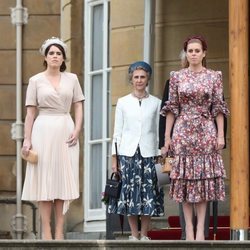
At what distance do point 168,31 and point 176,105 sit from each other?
3743 mm

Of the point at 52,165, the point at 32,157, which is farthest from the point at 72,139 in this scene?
the point at 32,157

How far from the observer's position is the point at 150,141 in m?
15.6

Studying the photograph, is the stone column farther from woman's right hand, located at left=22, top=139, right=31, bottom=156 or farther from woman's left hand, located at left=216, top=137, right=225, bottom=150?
woman's right hand, located at left=22, top=139, right=31, bottom=156

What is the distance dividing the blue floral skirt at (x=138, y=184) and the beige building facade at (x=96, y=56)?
7.76 feet

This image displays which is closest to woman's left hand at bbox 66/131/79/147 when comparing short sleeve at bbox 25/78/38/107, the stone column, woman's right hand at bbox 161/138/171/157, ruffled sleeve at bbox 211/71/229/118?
short sleeve at bbox 25/78/38/107

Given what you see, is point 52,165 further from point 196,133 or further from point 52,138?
point 196,133

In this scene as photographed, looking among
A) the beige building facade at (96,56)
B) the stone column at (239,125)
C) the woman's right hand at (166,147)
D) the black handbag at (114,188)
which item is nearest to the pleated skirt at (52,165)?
the black handbag at (114,188)

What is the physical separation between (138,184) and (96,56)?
4.63 meters

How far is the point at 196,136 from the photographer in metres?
15.0

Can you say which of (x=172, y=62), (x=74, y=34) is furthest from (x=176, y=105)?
(x=74, y=34)

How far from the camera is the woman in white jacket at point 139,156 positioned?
15.5 metres

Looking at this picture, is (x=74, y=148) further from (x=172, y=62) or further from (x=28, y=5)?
(x=28, y=5)

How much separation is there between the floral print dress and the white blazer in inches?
20.4

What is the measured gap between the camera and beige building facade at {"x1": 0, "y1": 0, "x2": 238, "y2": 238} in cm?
1859
